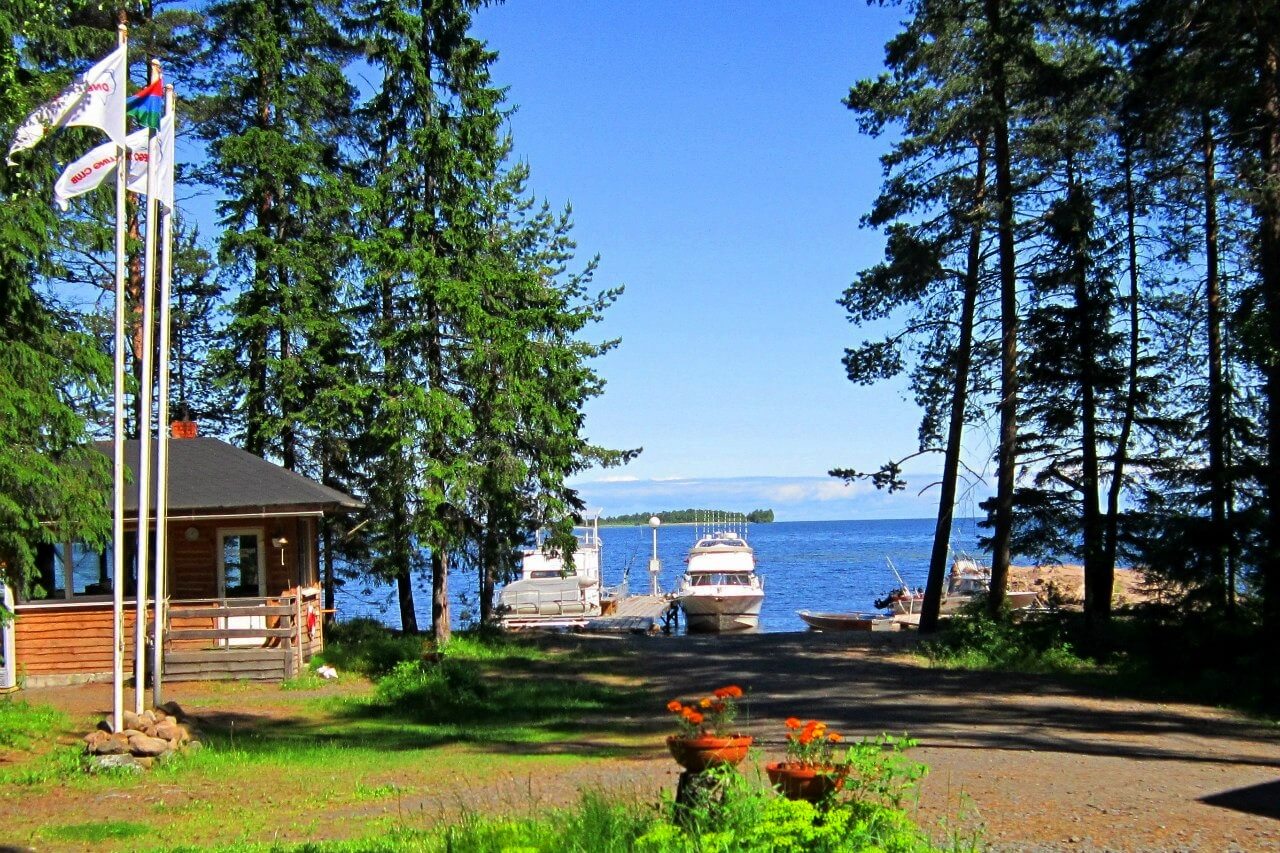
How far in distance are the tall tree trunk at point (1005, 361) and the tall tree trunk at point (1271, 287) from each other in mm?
5892

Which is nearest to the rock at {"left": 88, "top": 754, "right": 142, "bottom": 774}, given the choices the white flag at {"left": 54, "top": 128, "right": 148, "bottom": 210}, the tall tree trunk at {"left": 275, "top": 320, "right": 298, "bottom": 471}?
the white flag at {"left": 54, "top": 128, "right": 148, "bottom": 210}

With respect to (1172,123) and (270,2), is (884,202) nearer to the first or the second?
(1172,123)

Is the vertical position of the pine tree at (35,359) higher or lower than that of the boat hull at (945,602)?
higher

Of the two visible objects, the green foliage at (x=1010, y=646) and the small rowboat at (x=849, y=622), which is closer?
the green foliage at (x=1010, y=646)

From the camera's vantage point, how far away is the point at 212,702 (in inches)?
687

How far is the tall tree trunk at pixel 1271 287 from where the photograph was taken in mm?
15312

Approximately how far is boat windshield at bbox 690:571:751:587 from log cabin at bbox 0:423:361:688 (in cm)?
2532

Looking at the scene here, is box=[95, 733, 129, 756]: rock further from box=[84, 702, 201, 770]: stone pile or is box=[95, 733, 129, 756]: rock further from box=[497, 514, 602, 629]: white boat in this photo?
box=[497, 514, 602, 629]: white boat

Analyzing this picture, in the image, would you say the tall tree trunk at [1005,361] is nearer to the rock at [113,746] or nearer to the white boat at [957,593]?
the rock at [113,746]

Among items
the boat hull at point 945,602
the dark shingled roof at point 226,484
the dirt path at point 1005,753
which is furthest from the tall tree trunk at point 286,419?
the boat hull at point 945,602

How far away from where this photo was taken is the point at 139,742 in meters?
12.1

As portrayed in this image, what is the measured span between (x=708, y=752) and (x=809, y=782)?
64cm

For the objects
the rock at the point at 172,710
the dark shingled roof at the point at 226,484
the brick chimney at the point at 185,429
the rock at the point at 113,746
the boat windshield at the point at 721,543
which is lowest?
the rock at the point at 113,746

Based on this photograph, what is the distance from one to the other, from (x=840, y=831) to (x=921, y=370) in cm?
1972
